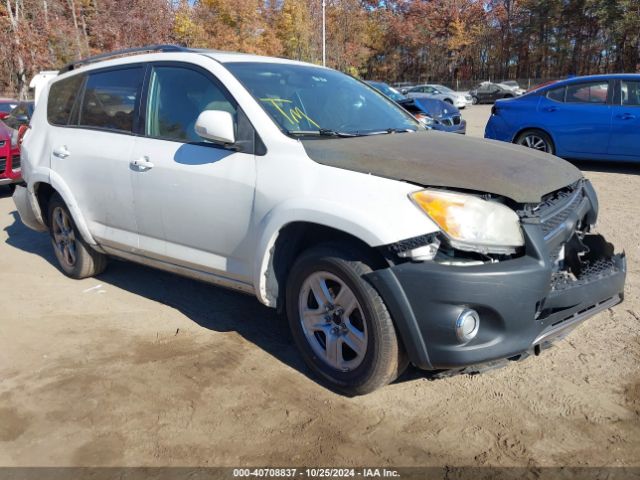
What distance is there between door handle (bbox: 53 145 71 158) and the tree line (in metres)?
28.4

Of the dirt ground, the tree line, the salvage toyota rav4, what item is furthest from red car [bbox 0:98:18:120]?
the tree line

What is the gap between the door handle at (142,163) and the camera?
383cm

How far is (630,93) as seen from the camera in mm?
8508

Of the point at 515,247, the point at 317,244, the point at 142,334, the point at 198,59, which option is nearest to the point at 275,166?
the point at 317,244

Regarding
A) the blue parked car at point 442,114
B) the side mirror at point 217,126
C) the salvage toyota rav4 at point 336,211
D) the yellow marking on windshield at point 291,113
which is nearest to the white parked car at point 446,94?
the blue parked car at point 442,114

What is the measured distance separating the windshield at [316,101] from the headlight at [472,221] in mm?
1044

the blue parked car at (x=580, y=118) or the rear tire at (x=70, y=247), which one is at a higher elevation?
the blue parked car at (x=580, y=118)

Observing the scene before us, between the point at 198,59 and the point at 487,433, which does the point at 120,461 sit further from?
the point at 198,59

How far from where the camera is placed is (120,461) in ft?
8.64

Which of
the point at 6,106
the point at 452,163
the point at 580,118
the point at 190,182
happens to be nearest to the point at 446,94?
the point at 6,106

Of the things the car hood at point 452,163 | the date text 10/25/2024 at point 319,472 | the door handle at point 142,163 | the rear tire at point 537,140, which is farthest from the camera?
the rear tire at point 537,140

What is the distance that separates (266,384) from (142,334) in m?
1.19

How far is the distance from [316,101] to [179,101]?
3.07ft

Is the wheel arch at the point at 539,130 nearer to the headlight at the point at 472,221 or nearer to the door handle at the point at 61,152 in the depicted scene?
the headlight at the point at 472,221
